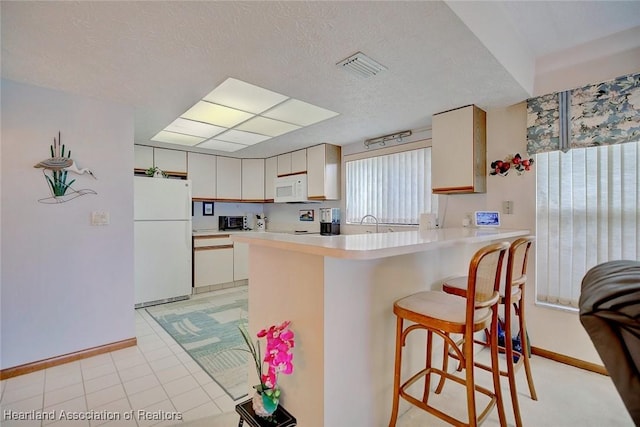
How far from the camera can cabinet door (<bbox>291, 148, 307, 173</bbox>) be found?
4.38 m

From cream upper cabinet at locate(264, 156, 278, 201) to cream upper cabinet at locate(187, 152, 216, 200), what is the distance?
91cm

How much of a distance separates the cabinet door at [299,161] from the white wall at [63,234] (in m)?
2.32

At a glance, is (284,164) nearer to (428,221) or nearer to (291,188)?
A: (291,188)

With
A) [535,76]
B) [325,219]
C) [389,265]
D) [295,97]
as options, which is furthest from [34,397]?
[535,76]

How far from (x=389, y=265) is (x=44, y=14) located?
2.21 metres

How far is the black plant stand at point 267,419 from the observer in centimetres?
129

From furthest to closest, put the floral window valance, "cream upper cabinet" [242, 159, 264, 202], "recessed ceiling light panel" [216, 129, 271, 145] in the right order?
"cream upper cabinet" [242, 159, 264, 202]
"recessed ceiling light panel" [216, 129, 271, 145]
the floral window valance

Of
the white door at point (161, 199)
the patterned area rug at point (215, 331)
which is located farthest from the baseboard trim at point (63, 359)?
the white door at point (161, 199)

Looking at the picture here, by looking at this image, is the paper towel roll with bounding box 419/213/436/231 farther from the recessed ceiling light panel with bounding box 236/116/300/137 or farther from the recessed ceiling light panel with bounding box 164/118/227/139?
the recessed ceiling light panel with bounding box 164/118/227/139

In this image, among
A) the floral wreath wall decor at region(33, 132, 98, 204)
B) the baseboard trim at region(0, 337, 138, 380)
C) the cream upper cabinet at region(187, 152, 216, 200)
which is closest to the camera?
the baseboard trim at region(0, 337, 138, 380)

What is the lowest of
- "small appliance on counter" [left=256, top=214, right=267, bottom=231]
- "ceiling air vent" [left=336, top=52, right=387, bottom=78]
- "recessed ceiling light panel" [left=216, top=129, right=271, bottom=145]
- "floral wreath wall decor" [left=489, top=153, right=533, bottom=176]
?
"small appliance on counter" [left=256, top=214, right=267, bottom=231]

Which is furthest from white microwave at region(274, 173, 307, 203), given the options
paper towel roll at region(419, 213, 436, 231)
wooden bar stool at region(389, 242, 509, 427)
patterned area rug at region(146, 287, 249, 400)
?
wooden bar stool at region(389, 242, 509, 427)

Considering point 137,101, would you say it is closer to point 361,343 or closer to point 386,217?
point 361,343

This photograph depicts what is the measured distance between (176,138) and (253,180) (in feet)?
5.33
